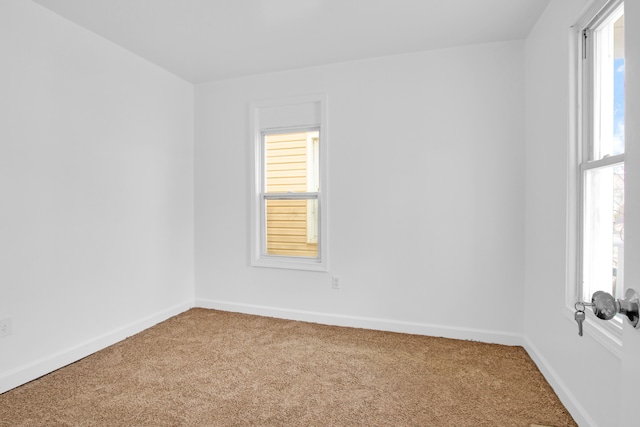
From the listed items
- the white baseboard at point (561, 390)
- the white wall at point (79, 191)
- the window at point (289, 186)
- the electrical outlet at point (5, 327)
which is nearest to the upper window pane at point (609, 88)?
the white baseboard at point (561, 390)

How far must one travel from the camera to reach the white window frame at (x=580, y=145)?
5.95 feet

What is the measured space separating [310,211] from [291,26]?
1.65 meters

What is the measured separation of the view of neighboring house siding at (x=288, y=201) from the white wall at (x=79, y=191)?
0.95m

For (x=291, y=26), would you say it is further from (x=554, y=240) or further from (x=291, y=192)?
(x=554, y=240)

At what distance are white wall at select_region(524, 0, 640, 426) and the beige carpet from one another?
0.19 meters

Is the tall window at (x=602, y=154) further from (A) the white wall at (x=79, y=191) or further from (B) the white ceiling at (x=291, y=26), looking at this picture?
(A) the white wall at (x=79, y=191)

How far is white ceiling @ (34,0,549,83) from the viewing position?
234 cm

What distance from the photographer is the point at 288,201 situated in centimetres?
362

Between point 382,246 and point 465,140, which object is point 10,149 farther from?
point 465,140

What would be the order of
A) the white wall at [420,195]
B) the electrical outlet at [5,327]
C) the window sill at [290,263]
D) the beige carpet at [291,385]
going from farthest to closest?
the window sill at [290,263]
the white wall at [420,195]
the electrical outlet at [5,327]
the beige carpet at [291,385]

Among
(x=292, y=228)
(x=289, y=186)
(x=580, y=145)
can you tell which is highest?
(x=580, y=145)

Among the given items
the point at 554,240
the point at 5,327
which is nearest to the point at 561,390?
the point at 554,240

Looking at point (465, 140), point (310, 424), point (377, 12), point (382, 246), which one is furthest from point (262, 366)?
point (377, 12)

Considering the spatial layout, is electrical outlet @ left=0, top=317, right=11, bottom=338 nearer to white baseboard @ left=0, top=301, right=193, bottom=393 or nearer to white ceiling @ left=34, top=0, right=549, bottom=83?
white baseboard @ left=0, top=301, right=193, bottom=393
